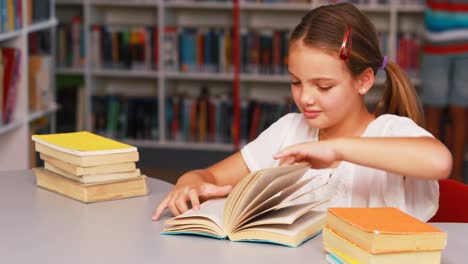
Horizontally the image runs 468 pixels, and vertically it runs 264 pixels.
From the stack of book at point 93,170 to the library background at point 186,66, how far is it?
3071mm

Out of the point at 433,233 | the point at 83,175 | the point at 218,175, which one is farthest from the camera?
the point at 218,175

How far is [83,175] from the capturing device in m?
1.86

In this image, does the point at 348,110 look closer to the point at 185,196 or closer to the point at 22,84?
the point at 185,196

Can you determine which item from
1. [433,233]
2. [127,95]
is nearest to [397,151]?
[433,233]

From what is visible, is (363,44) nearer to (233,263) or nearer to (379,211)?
(379,211)

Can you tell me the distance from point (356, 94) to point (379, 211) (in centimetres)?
54

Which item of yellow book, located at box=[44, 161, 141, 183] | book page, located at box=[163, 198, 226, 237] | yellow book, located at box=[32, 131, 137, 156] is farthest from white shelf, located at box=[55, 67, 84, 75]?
book page, located at box=[163, 198, 226, 237]

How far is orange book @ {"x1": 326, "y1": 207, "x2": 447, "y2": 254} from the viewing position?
4.37 feet

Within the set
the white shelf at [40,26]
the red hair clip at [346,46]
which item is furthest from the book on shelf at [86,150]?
the white shelf at [40,26]

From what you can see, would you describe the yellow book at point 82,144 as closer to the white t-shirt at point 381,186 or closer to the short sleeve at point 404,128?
the white t-shirt at point 381,186

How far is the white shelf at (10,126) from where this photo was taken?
379 centimetres

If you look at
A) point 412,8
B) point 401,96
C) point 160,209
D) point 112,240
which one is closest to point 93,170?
point 160,209

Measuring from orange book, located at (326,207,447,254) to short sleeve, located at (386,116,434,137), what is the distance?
409mm

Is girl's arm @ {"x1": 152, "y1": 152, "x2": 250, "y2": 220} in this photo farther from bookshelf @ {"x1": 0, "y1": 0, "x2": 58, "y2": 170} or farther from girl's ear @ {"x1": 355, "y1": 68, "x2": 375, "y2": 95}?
bookshelf @ {"x1": 0, "y1": 0, "x2": 58, "y2": 170}
